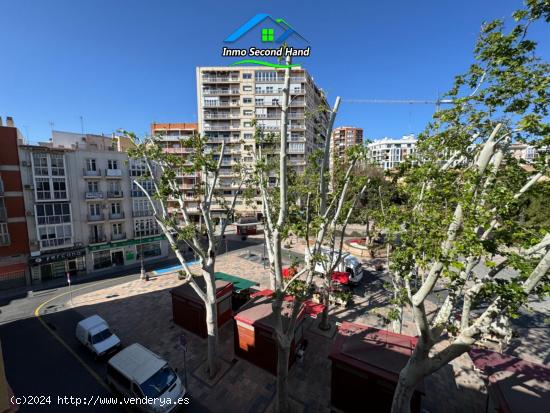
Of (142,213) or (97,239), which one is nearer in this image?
(97,239)

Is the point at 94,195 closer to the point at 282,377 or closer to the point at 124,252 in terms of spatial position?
the point at 124,252

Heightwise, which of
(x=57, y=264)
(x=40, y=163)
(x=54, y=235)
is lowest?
(x=57, y=264)

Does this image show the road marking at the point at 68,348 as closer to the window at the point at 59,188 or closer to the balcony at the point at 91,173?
the window at the point at 59,188

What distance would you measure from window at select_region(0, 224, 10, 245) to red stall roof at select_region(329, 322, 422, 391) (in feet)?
93.3

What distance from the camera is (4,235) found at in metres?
21.1

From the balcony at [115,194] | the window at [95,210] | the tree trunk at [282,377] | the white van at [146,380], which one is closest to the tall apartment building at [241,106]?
the balcony at [115,194]

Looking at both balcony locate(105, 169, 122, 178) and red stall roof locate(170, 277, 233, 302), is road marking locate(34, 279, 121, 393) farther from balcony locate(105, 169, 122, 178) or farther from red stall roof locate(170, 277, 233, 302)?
balcony locate(105, 169, 122, 178)

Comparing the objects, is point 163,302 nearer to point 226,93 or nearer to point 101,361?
point 101,361

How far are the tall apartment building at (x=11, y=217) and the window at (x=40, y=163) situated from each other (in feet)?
3.61

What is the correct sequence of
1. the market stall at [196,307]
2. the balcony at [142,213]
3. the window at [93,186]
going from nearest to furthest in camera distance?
the market stall at [196,307] < the window at [93,186] < the balcony at [142,213]

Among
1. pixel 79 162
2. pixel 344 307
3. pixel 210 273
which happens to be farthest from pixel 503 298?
pixel 79 162

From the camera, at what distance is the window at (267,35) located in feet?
21.6

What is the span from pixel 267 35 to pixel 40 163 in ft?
88.3

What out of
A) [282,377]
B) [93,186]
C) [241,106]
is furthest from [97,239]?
[241,106]
